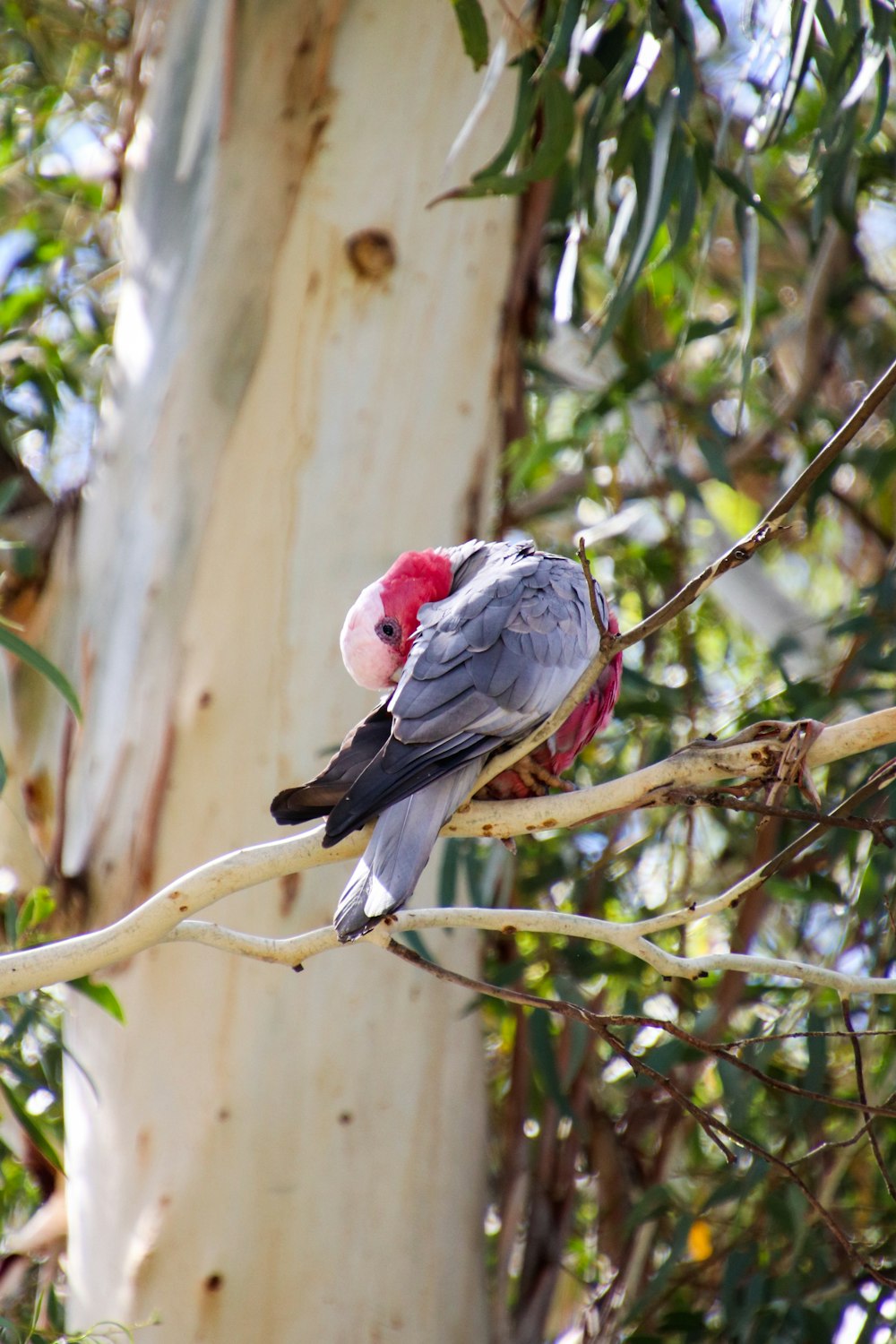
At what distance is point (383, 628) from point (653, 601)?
4.72ft

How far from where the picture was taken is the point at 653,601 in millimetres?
2559

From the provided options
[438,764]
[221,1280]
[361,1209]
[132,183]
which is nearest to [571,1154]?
[361,1209]

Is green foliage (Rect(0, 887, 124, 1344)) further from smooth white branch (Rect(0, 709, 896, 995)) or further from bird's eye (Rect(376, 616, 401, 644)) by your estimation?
bird's eye (Rect(376, 616, 401, 644))

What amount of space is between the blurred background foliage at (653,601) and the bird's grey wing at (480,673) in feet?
0.90

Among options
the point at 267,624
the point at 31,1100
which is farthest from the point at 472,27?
the point at 31,1100

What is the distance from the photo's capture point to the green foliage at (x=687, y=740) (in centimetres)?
152

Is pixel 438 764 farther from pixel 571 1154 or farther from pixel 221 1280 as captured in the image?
pixel 571 1154

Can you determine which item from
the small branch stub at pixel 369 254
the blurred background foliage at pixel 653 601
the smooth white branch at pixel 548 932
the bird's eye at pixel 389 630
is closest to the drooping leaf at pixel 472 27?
the blurred background foliage at pixel 653 601

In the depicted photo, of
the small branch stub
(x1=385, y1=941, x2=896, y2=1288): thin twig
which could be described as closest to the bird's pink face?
(x1=385, y1=941, x2=896, y2=1288): thin twig

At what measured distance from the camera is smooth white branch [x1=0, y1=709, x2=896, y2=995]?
91 cm

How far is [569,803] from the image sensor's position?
0.95 metres

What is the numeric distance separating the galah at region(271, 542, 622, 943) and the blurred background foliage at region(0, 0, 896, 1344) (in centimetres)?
25

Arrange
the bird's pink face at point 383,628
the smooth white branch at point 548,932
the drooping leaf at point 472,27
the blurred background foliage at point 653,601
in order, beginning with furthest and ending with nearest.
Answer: the blurred background foliage at point 653,601
the drooping leaf at point 472,27
the bird's pink face at point 383,628
the smooth white branch at point 548,932

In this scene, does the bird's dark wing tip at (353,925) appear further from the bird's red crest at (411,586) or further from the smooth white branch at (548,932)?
the bird's red crest at (411,586)
